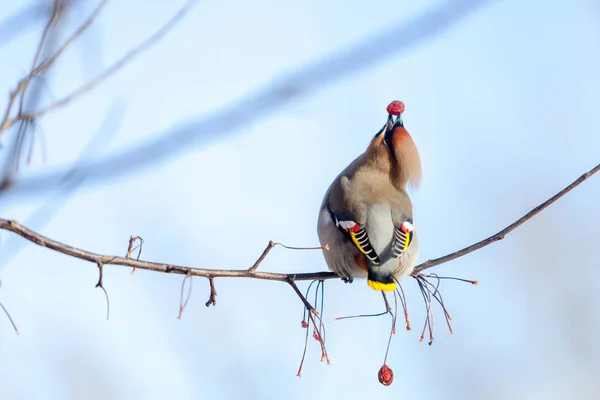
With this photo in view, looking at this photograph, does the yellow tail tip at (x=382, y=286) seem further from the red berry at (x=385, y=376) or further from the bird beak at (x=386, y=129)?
the bird beak at (x=386, y=129)

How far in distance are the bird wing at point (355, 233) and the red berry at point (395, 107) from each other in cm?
60

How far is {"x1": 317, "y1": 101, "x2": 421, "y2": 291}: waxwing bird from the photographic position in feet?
13.4

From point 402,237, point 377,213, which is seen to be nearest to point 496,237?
point 402,237

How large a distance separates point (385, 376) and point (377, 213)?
1.22m

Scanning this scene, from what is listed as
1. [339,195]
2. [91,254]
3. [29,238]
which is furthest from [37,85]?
[339,195]

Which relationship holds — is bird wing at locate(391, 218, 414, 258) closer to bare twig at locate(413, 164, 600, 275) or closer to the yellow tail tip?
the yellow tail tip

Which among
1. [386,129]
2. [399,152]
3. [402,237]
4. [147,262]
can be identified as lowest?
[147,262]

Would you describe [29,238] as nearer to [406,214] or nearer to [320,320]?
[320,320]

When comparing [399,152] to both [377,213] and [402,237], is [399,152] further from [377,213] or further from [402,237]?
[402,237]

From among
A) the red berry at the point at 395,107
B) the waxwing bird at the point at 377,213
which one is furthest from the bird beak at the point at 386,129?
the red berry at the point at 395,107

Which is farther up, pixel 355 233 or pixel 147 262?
pixel 355 233

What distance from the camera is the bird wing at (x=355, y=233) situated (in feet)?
13.3

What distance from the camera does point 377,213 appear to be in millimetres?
4336

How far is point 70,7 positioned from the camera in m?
1.30
